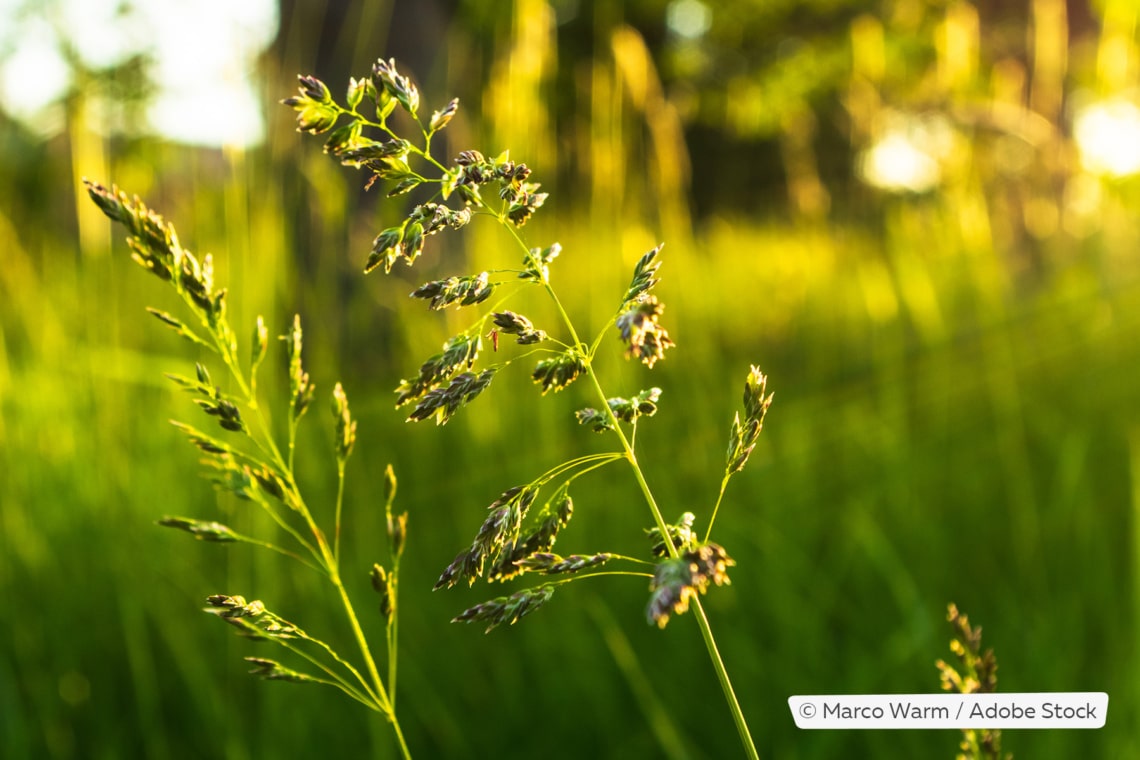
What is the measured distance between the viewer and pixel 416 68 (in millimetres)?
3178

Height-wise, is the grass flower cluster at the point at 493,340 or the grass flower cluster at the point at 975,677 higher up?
the grass flower cluster at the point at 493,340

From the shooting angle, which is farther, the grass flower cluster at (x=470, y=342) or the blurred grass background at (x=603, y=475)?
the blurred grass background at (x=603, y=475)

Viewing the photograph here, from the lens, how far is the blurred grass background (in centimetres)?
112

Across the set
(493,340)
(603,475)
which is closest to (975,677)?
(493,340)

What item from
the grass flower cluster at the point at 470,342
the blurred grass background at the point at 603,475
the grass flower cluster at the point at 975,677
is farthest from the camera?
the blurred grass background at the point at 603,475

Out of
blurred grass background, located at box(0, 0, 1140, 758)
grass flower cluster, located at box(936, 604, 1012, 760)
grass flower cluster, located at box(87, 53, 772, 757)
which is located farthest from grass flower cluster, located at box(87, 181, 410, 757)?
blurred grass background, located at box(0, 0, 1140, 758)

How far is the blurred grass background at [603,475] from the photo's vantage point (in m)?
1.12

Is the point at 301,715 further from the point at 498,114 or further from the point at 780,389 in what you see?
the point at 780,389

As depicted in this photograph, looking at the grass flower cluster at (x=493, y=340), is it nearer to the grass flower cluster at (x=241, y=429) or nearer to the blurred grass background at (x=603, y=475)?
the grass flower cluster at (x=241, y=429)

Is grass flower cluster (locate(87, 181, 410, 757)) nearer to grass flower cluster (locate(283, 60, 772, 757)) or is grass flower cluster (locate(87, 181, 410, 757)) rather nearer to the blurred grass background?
grass flower cluster (locate(283, 60, 772, 757))

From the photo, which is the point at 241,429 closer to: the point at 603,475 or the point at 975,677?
the point at 975,677

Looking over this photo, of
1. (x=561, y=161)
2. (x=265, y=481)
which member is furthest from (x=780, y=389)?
(x=265, y=481)

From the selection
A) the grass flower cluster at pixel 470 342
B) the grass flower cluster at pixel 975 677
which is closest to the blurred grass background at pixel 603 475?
the grass flower cluster at pixel 975 677

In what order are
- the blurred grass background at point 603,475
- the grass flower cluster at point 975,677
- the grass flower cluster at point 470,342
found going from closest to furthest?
the grass flower cluster at point 470,342 < the grass flower cluster at point 975,677 < the blurred grass background at point 603,475
